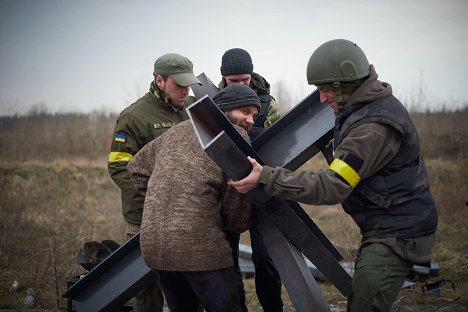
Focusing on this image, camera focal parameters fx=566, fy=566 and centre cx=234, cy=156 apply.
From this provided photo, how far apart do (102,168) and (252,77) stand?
43.1ft

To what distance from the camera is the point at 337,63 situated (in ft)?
11.3

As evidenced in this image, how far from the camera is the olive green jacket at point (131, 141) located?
15.9 feet

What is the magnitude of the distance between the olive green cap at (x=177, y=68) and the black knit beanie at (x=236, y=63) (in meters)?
0.44

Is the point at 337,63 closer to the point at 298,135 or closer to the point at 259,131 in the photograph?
the point at 298,135

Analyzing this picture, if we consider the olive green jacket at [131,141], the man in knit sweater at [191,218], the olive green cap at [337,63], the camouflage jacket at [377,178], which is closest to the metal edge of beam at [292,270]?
the man in knit sweater at [191,218]

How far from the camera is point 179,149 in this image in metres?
3.54

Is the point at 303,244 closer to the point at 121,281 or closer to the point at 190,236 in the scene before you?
the point at 190,236

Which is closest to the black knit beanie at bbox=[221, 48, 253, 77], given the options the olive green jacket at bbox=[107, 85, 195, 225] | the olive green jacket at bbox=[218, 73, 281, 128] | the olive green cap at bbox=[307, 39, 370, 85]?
the olive green jacket at bbox=[218, 73, 281, 128]

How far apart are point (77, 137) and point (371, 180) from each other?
61.4 feet

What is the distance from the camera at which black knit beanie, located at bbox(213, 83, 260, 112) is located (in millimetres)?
3709

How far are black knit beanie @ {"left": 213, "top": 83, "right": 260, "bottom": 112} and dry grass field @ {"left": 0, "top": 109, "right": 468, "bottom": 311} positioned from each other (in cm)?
265

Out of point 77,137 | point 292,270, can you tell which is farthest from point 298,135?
point 77,137

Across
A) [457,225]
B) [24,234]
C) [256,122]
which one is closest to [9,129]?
[24,234]

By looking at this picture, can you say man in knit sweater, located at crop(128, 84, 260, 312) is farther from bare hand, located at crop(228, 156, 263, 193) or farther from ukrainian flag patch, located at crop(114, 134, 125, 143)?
ukrainian flag patch, located at crop(114, 134, 125, 143)
